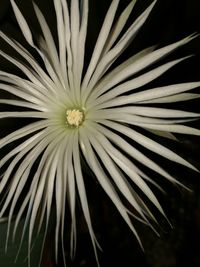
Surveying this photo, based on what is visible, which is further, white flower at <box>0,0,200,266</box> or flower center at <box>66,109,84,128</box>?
flower center at <box>66,109,84,128</box>

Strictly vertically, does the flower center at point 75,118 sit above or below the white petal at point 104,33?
below

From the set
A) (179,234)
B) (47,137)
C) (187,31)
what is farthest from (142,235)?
(187,31)

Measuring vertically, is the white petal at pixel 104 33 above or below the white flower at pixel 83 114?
above

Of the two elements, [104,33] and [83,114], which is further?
[83,114]

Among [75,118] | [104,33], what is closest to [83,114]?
[75,118]

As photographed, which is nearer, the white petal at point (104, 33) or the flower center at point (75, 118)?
the white petal at point (104, 33)

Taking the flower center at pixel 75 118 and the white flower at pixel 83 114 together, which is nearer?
the white flower at pixel 83 114

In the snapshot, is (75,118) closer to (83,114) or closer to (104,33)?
(83,114)

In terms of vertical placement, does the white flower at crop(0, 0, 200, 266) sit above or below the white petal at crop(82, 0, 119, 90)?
below

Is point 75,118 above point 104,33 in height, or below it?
below
